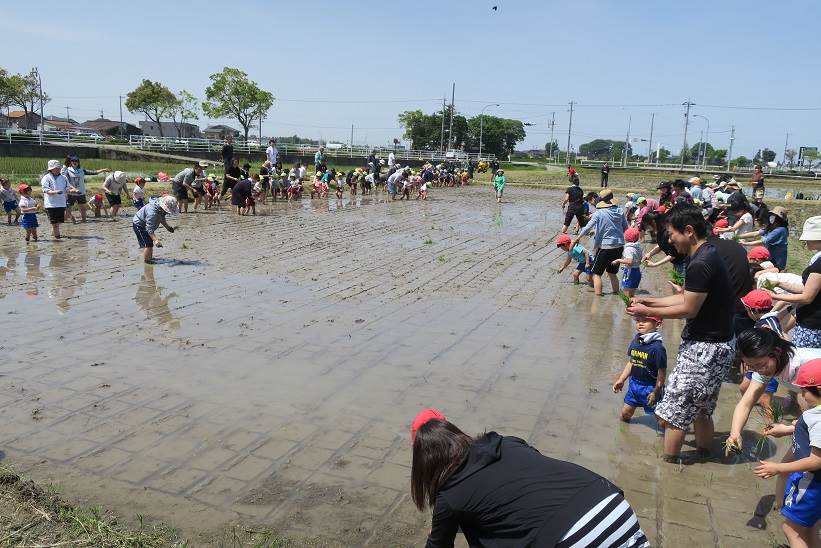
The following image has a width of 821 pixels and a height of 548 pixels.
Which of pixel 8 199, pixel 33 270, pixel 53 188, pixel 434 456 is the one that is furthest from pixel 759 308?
pixel 8 199

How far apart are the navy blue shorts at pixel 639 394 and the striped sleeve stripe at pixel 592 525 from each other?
2.84 metres

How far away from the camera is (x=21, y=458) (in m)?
4.50

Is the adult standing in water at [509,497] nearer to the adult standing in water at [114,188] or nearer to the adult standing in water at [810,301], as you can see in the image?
the adult standing in water at [810,301]

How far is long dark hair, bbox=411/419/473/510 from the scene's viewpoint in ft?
8.22

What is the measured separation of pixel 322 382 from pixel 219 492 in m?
2.02

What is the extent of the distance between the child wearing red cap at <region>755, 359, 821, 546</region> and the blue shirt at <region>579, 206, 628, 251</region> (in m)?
6.18

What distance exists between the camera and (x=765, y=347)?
388 centimetres

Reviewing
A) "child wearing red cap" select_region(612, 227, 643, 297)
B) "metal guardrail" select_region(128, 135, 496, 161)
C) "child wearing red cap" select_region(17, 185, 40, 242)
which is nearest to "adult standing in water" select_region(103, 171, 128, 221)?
"child wearing red cap" select_region(17, 185, 40, 242)

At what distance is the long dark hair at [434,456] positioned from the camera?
8.22ft

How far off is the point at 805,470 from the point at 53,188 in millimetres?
13753

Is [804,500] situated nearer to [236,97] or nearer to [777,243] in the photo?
[777,243]

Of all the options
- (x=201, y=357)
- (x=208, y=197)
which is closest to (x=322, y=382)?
(x=201, y=357)

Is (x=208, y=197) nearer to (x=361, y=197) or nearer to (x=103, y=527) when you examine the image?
(x=361, y=197)

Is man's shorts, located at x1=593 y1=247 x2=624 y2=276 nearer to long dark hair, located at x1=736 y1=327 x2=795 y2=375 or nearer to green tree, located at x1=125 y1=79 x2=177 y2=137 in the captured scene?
long dark hair, located at x1=736 y1=327 x2=795 y2=375
